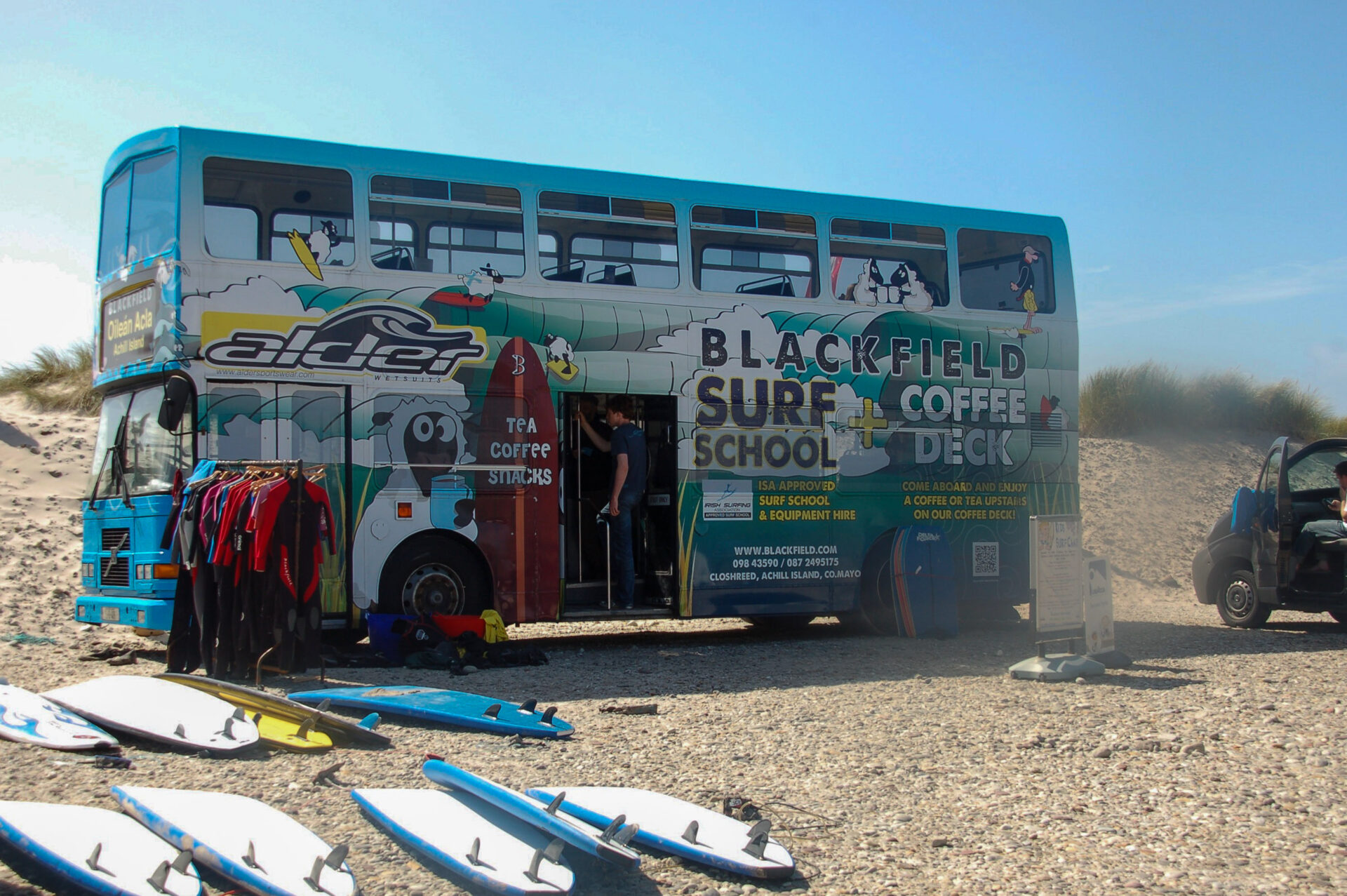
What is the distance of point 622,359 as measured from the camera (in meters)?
10.2

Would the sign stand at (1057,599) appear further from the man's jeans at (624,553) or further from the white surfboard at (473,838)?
the white surfboard at (473,838)

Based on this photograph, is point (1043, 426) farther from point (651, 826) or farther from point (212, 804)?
point (212, 804)

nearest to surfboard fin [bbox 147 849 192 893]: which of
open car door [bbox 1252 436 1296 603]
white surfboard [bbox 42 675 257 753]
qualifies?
white surfboard [bbox 42 675 257 753]

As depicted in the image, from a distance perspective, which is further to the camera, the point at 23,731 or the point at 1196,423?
the point at 1196,423

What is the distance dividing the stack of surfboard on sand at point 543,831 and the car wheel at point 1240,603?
9645mm

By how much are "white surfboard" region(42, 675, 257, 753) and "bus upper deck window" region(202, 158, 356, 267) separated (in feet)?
13.0

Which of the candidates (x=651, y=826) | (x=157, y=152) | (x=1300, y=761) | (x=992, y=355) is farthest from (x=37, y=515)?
A: (x=1300, y=761)

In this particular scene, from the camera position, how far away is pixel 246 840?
12.5 ft

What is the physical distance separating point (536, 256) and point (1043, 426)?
6241 millimetres

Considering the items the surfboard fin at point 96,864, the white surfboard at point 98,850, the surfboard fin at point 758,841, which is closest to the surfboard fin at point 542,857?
the surfboard fin at point 758,841

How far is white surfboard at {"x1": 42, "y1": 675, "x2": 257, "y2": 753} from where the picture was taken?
5461mm

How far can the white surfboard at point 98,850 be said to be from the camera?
3.35 m

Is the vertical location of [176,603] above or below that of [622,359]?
below

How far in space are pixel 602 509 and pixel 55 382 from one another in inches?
674
